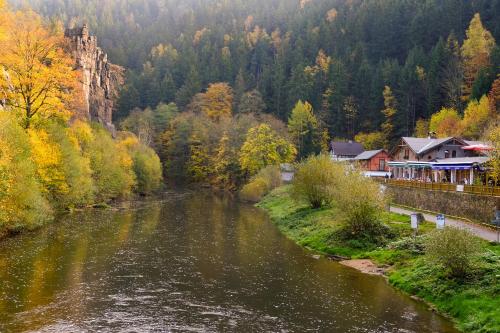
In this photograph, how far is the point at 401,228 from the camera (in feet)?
132

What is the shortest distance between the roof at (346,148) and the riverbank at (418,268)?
184 ft

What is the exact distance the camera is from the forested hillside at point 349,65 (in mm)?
110812

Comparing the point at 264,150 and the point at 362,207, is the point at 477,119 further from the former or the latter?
the point at 362,207

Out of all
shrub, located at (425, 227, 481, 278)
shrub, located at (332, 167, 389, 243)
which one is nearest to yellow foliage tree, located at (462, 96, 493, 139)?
shrub, located at (332, 167, 389, 243)

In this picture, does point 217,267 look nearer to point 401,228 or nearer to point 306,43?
point 401,228

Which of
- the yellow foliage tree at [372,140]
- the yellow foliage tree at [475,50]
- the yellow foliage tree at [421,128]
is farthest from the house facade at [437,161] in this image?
the yellow foliage tree at [475,50]

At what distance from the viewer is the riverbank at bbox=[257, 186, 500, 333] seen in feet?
77.2

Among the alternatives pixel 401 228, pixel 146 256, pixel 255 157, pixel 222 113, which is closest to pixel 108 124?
pixel 255 157

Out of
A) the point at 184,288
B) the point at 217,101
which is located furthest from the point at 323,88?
the point at 184,288

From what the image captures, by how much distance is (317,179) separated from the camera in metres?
53.7

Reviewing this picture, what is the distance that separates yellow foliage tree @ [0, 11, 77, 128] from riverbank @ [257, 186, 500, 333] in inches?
1229

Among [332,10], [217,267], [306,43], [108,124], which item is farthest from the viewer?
[332,10]

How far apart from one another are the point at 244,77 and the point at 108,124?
81.8 metres

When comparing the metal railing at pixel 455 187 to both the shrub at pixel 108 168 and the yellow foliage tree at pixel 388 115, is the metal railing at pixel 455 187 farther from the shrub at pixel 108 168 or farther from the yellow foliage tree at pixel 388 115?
the yellow foliage tree at pixel 388 115
